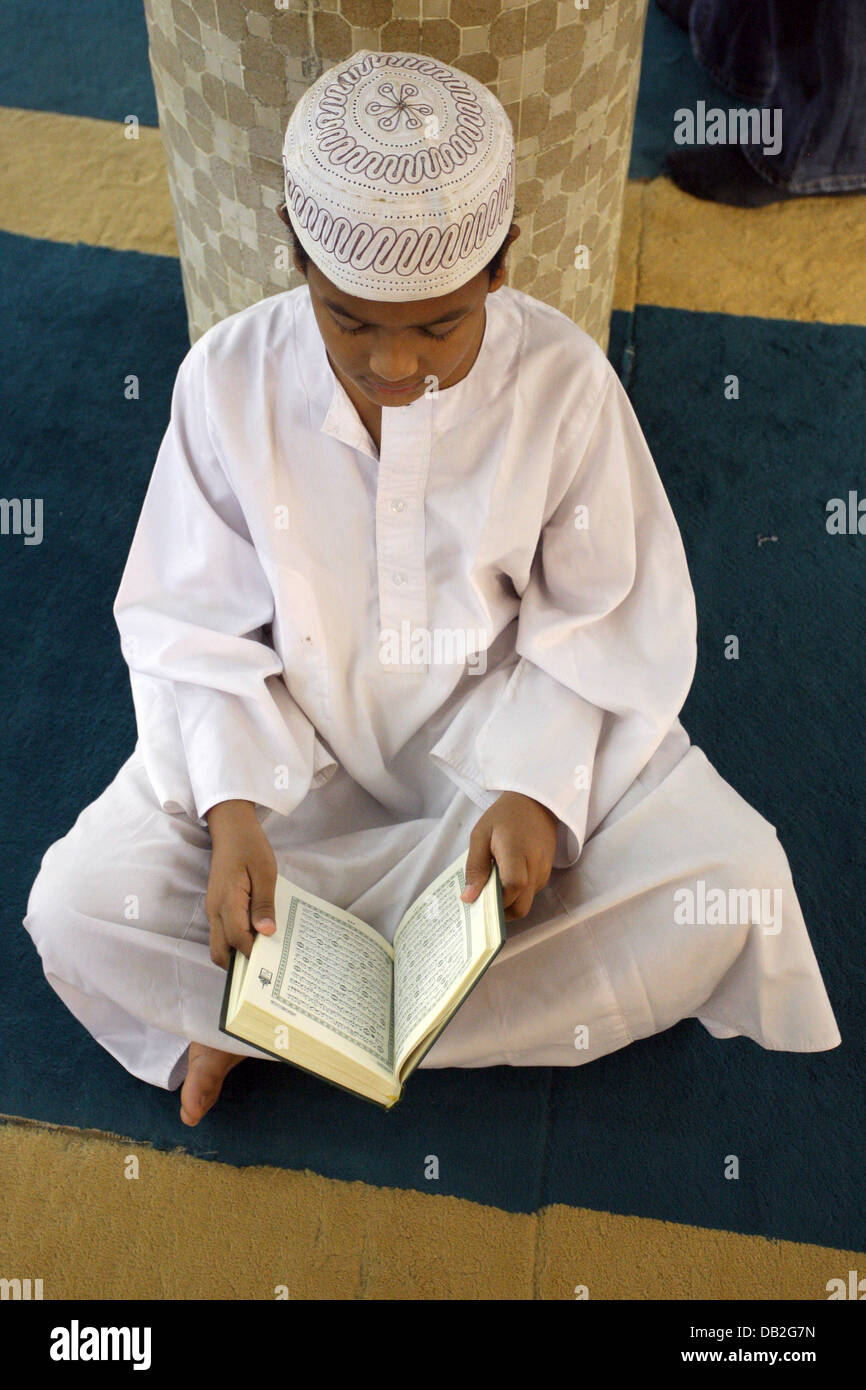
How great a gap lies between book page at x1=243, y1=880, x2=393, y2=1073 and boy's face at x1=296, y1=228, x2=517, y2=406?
18.5 inches

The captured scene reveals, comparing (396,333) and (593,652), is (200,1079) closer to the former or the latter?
(593,652)

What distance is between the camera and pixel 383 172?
88 cm

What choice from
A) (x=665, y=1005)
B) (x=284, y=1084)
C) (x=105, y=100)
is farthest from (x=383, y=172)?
(x=105, y=100)

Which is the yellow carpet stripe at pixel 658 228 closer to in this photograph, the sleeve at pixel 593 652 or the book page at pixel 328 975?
the sleeve at pixel 593 652

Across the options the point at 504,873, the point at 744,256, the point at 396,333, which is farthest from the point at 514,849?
the point at 744,256

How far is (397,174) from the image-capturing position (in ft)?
2.89

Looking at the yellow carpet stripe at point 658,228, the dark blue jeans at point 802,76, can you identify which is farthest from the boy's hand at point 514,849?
the dark blue jeans at point 802,76

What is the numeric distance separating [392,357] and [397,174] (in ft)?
0.45

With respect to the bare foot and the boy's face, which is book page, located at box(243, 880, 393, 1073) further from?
the boy's face

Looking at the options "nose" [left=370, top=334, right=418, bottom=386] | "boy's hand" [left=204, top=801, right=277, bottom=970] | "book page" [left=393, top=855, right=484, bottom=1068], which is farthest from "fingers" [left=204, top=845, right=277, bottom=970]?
"nose" [left=370, top=334, right=418, bottom=386]

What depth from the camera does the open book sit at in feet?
3.43

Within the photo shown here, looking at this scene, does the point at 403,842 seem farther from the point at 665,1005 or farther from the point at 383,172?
the point at 383,172

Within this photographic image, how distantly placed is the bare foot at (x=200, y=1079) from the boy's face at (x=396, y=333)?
2.41ft

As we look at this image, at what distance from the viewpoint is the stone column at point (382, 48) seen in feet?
4.36
